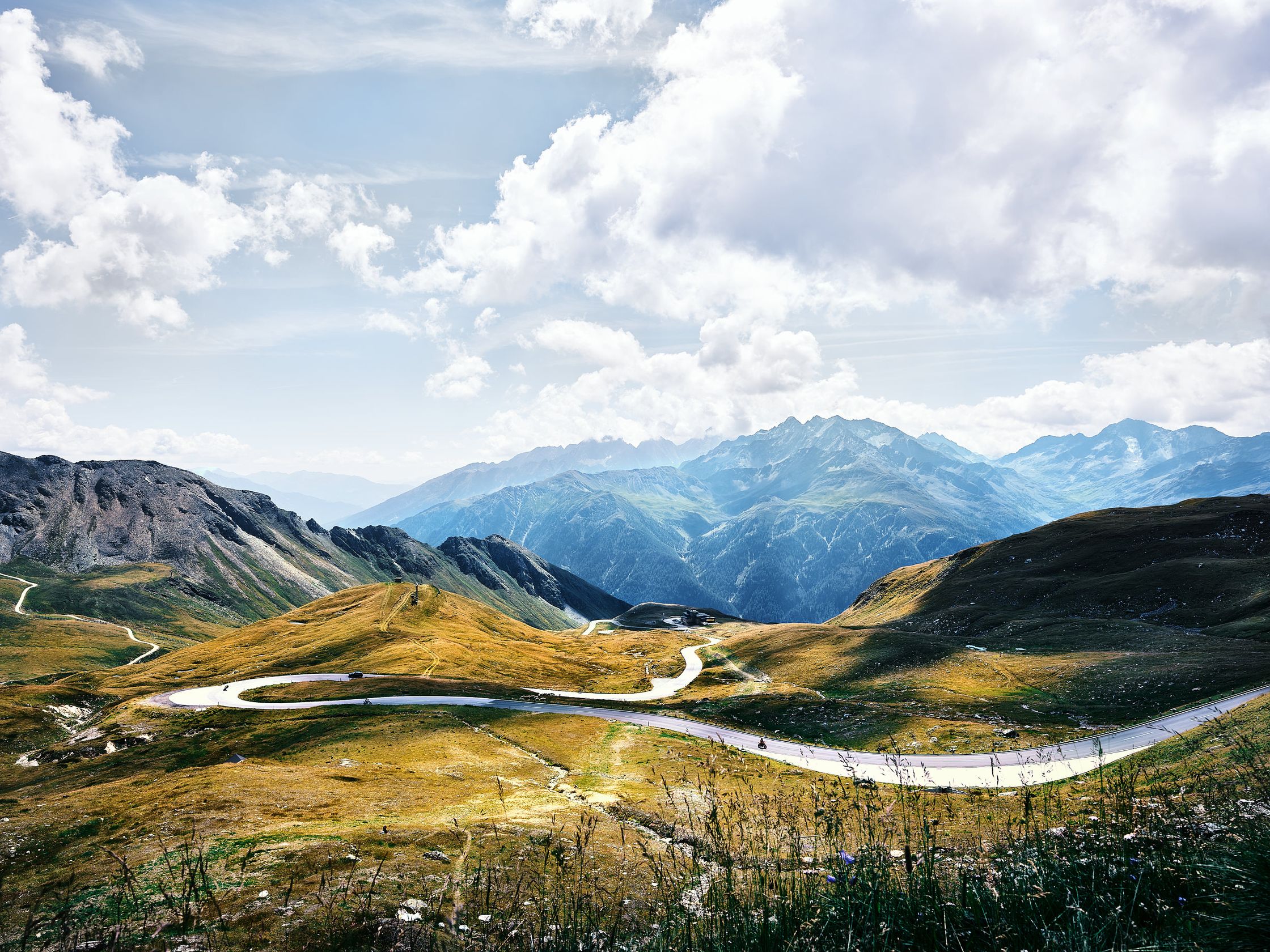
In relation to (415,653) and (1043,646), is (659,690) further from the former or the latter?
(1043,646)

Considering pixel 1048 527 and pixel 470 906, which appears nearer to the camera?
pixel 470 906

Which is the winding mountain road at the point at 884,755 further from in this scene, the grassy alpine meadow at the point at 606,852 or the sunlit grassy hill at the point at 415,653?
the sunlit grassy hill at the point at 415,653

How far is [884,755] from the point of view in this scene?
21.8 metres

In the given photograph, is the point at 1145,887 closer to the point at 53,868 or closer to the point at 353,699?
the point at 53,868

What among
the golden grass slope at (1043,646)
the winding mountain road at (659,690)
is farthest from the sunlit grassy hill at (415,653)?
the golden grass slope at (1043,646)

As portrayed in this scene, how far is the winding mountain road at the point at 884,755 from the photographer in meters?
39.6

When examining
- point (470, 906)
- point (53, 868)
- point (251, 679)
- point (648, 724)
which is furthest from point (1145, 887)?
point (251, 679)

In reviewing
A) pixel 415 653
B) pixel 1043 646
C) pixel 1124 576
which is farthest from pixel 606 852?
pixel 1124 576

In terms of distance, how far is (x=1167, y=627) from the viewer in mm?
102500

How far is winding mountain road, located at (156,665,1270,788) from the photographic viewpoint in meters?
39.6

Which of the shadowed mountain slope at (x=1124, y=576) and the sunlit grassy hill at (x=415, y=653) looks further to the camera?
the sunlit grassy hill at (x=415, y=653)

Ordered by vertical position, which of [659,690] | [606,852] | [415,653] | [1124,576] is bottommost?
[659,690]

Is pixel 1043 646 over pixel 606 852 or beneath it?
beneath

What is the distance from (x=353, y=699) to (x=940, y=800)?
262 ft
